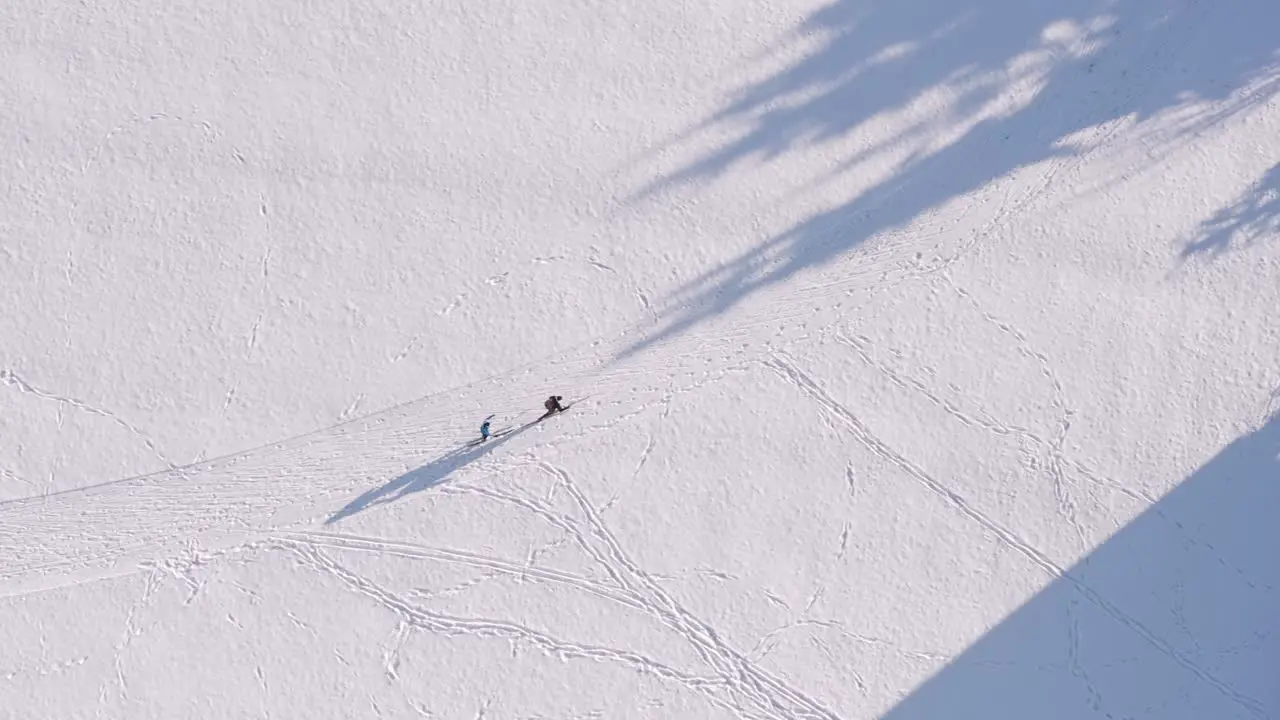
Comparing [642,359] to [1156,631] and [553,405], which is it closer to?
[553,405]

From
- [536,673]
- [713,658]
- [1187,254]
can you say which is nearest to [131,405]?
[536,673]

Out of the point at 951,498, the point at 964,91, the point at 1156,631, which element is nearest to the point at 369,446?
the point at 951,498

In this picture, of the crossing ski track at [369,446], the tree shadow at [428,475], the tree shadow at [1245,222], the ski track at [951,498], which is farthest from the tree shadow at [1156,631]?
the tree shadow at [428,475]

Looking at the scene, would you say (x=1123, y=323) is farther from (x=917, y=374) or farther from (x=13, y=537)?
(x=13, y=537)

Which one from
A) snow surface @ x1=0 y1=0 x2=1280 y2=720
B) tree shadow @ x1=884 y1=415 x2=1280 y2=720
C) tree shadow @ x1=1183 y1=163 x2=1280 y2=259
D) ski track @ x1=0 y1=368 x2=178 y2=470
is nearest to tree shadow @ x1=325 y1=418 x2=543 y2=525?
snow surface @ x1=0 y1=0 x2=1280 y2=720

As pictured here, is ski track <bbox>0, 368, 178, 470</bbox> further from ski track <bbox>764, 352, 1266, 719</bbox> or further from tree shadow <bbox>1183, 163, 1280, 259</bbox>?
tree shadow <bbox>1183, 163, 1280, 259</bbox>

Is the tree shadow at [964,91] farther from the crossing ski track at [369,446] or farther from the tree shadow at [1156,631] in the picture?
the tree shadow at [1156,631]
